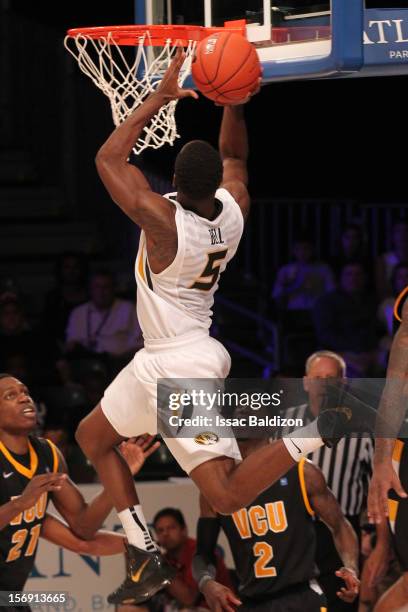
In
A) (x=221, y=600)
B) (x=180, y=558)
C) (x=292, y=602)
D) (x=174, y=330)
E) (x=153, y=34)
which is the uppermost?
(x=153, y=34)

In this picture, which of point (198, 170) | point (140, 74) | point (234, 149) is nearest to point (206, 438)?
point (198, 170)

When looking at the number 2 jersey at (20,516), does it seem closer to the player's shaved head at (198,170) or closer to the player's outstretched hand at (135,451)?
the player's outstretched hand at (135,451)

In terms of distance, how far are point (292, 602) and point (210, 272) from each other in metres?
1.98

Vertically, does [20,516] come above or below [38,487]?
below

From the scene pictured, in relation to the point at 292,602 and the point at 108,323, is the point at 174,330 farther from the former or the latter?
the point at 108,323

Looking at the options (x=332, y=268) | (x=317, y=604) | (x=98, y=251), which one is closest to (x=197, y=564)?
(x=317, y=604)

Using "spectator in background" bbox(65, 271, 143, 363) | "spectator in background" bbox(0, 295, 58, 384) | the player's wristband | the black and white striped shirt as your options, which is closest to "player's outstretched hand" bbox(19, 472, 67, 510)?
the player's wristband

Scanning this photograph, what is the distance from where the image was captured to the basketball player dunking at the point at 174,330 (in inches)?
217

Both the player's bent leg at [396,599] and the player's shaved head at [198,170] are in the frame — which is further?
the player's bent leg at [396,599]

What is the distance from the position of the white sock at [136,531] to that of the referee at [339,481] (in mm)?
1421

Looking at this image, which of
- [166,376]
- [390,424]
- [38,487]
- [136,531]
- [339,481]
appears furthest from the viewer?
[339,481]

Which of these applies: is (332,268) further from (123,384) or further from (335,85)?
(123,384)

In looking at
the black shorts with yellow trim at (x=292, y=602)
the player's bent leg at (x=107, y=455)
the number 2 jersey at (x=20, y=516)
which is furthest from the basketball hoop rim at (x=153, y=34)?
the black shorts with yellow trim at (x=292, y=602)

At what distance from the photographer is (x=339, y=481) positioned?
7.77 m
